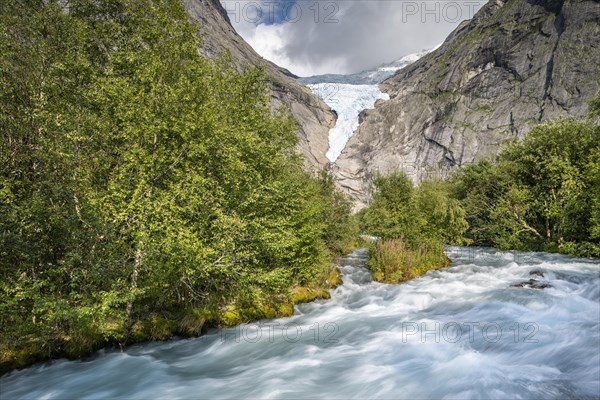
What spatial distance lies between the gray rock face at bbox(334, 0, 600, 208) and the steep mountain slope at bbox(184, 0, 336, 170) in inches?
552

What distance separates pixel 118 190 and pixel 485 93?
385 ft

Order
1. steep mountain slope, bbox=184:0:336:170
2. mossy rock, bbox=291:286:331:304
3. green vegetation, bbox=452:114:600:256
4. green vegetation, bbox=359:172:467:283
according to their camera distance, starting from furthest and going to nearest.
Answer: steep mountain slope, bbox=184:0:336:170
green vegetation, bbox=452:114:600:256
green vegetation, bbox=359:172:467:283
mossy rock, bbox=291:286:331:304

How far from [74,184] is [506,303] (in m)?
14.8

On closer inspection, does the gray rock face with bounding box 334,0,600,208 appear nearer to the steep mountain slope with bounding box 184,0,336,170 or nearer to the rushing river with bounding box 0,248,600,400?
the steep mountain slope with bounding box 184,0,336,170

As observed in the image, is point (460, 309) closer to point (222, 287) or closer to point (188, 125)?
point (222, 287)

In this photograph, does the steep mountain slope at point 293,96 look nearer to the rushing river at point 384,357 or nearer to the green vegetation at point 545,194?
the green vegetation at point 545,194

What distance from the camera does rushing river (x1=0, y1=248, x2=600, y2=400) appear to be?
24.9 ft

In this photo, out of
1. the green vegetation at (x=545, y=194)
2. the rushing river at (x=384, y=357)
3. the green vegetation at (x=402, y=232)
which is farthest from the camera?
the green vegetation at (x=545, y=194)

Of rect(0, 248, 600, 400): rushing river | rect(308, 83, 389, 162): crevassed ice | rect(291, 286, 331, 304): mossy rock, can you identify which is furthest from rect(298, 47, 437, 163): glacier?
rect(0, 248, 600, 400): rushing river

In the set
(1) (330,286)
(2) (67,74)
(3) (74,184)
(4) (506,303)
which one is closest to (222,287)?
(3) (74,184)

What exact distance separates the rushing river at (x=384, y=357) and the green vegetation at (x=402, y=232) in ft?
12.9

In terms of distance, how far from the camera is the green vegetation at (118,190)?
8297 mm

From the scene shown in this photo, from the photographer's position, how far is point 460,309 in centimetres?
1263

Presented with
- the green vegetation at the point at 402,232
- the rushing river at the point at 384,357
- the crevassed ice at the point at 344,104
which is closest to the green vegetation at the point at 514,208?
the green vegetation at the point at 402,232
